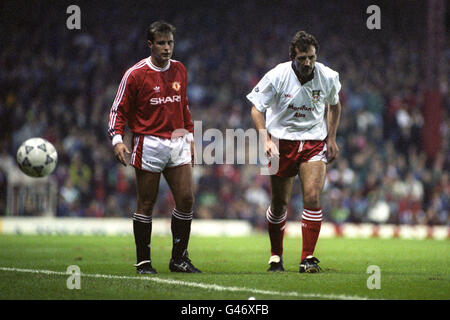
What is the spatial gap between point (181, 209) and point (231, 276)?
91 centimetres

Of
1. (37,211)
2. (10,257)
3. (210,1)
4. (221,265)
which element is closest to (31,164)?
(10,257)

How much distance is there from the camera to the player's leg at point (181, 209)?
7.70 meters

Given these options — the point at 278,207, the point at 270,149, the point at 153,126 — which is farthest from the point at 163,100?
the point at 278,207

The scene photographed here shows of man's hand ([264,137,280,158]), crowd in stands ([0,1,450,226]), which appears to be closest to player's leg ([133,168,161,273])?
man's hand ([264,137,280,158])

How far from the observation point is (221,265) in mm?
8984

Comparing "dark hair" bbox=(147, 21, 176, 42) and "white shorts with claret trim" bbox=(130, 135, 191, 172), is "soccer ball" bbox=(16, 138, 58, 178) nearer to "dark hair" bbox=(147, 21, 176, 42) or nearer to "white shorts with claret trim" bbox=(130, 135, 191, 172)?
"white shorts with claret trim" bbox=(130, 135, 191, 172)

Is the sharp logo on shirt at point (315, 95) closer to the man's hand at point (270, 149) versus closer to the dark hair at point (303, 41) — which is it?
the dark hair at point (303, 41)

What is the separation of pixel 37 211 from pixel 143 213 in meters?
12.6

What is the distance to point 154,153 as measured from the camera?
7547 millimetres

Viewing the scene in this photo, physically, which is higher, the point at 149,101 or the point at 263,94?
the point at 263,94

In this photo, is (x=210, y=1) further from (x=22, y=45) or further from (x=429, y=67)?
(x=429, y=67)

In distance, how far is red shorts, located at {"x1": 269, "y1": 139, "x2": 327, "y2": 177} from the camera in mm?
7953

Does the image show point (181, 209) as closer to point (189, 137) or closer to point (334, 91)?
point (189, 137)
